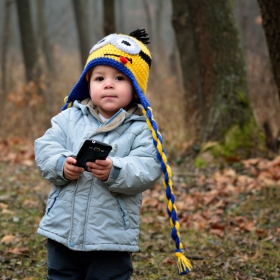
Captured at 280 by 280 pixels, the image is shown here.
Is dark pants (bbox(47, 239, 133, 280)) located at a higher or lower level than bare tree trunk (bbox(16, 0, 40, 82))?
lower

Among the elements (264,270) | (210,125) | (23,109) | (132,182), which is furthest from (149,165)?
(23,109)

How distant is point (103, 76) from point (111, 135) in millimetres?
364

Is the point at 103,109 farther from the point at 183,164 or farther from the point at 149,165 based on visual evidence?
the point at 183,164

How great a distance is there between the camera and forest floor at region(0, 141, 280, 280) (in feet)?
13.5

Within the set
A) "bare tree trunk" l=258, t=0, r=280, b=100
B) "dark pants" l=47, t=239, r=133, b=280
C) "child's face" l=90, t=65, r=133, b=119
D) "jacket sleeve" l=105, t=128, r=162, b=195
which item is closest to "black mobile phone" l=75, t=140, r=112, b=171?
"jacket sleeve" l=105, t=128, r=162, b=195

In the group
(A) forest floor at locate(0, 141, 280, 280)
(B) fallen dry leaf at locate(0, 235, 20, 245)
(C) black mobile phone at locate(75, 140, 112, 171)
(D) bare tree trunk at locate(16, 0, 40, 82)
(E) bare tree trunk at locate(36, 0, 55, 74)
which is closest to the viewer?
(C) black mobile phone at locate(75, 140, 112, 171)

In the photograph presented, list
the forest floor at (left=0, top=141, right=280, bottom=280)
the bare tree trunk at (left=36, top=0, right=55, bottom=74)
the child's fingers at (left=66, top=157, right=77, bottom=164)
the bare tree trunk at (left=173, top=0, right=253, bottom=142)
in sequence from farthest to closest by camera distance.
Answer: the bare tree trunk at (left=36, top=0, right=55, bottom=74), the bare tree trunk at (left=173, top=0, right=253, bottom=142), the forest floor at (left=0, top=141, right=280, bottom=280), the child's fingers at (left=66, top=157, right=77, bottom=164)

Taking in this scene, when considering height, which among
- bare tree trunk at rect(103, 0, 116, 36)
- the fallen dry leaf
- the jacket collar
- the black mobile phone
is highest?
bare tree trunk at rect(103, 0, 116, 36)

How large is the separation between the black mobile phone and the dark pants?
55 centimetres

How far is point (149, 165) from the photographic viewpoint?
2.80 metres

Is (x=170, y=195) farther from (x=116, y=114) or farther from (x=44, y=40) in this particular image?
(x=44, y=40)

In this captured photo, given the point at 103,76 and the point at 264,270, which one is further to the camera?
the point at 264,270

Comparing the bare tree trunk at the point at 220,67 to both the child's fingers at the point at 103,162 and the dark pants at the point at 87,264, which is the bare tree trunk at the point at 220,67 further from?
the child's fingers at the point at 103,162

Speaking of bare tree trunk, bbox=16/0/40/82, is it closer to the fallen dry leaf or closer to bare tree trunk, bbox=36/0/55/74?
bare tree trunk, bbox=36/0/55/74
